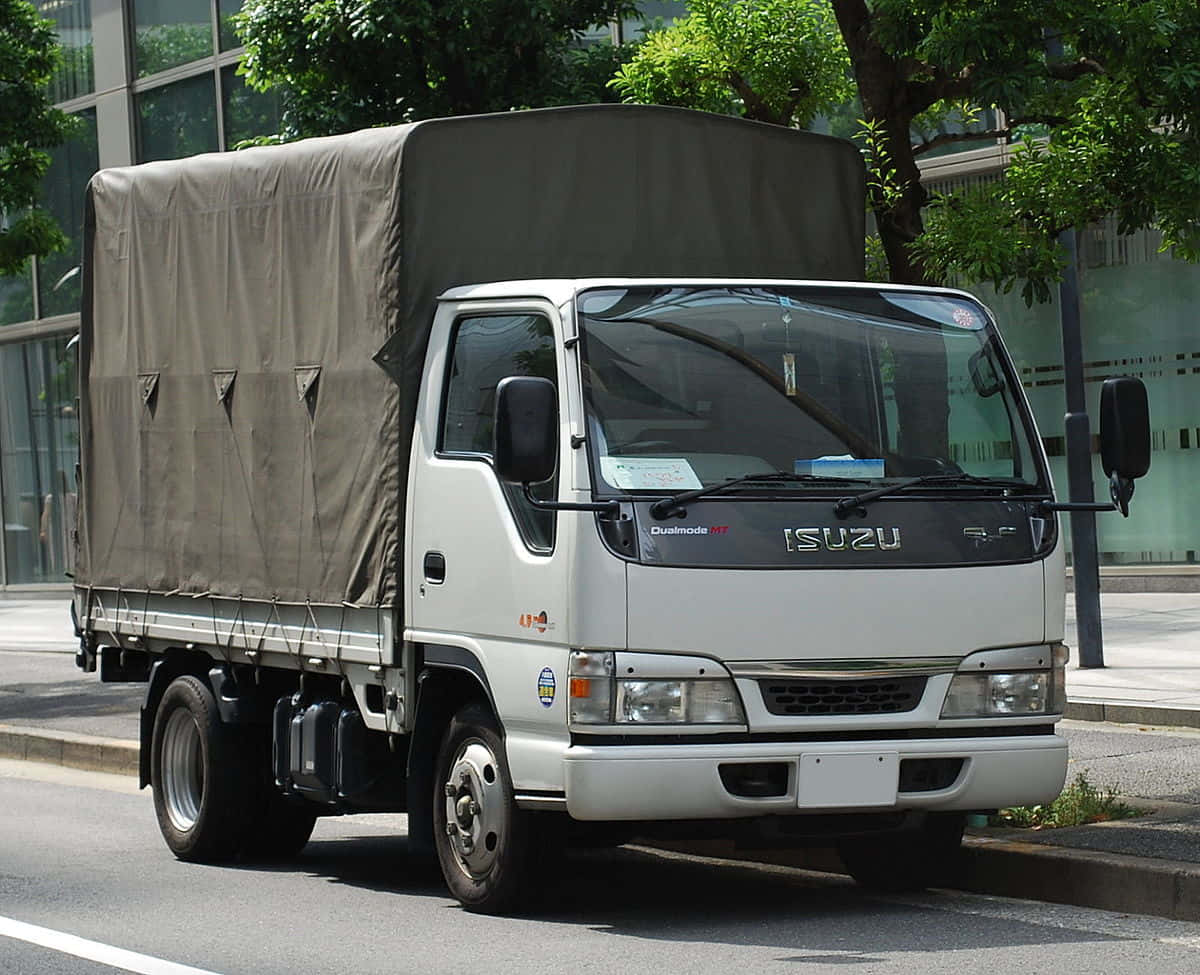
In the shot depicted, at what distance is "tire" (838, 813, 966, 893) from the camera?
832 cm

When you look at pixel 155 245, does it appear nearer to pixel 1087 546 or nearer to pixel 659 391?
pixel 659 391

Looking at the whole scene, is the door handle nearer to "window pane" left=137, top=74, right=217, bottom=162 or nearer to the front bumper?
the front bumper

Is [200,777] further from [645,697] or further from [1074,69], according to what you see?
[1074,69]

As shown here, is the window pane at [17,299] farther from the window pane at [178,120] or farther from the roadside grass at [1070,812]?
the roadside grass at [1070,812]

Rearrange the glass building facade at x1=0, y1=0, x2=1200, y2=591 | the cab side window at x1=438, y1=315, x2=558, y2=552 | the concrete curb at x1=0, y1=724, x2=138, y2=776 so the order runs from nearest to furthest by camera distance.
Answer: the cab side window at x1=438, y1=315, x2=558, y2=552
the concrete curb at x1=0, y1=724, x2=138, y2=776
the glass building facade at x1=0, y1=0, x2=1200, y2=591

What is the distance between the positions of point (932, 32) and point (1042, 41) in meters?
0.54

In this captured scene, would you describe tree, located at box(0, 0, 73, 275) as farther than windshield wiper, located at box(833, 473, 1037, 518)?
Yes

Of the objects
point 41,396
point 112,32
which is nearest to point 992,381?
point 112,32

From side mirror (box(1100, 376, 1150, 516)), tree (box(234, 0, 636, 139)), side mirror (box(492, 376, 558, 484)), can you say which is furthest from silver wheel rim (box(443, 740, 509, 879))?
tree (box(234, 0, 636, 139))

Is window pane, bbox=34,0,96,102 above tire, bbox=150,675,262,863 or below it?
above

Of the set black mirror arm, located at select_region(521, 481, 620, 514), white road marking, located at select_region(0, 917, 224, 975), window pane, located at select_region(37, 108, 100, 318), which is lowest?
white road marking, located at select_region(0, 917, 224, 975)

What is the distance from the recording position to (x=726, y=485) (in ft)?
24.6

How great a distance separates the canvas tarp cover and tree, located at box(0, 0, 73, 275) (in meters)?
11.7

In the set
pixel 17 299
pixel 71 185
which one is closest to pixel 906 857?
pixel 71 185
